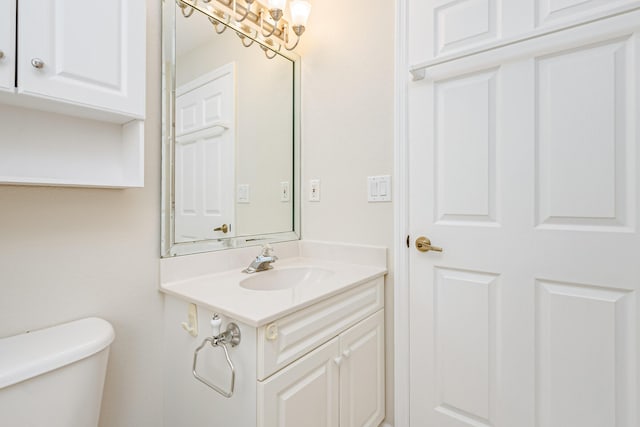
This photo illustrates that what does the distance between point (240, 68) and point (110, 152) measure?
752 millimetres

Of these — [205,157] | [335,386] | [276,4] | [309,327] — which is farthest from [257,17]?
[335,386]

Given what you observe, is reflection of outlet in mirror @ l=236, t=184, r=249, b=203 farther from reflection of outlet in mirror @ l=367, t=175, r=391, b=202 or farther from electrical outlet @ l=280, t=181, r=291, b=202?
reflection of outlet in mirror @ l=367, t=175, r=391, b=202

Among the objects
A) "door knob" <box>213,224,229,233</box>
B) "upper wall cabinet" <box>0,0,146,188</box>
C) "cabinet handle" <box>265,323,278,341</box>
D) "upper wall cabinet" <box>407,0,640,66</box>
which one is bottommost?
"cabinet handle" <box>265,323,278,341</box>

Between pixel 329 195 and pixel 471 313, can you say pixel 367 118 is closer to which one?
pixel 329 195

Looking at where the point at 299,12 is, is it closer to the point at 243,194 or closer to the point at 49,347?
the point at 243,194

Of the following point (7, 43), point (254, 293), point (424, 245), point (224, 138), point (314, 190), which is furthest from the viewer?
point (314, 190)

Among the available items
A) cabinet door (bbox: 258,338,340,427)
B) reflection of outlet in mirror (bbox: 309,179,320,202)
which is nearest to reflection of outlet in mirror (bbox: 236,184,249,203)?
reflection of outlet in mirror (bbox: 309,179,320,202)

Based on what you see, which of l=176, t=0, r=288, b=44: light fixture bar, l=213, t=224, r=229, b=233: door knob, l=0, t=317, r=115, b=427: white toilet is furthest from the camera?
l=213, t=224, r=229, b=233: door knob

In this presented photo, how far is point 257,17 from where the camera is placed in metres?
1.51

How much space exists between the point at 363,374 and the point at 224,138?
120 cm

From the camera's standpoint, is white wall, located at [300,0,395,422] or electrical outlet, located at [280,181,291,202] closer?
white wall, located at [300,0,395,422]

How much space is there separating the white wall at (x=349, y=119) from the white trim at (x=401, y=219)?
4cm

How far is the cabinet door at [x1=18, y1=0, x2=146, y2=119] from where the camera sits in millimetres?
740

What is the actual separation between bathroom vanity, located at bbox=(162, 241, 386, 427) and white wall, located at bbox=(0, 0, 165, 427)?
9 cm
